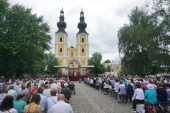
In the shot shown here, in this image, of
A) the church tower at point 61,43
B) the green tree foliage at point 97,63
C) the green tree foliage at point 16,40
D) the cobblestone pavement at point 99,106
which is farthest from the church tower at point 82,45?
the cobblestone pavement at point 99,106

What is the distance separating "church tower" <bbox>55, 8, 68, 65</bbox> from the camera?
199 ft

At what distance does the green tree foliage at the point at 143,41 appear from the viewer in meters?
16.2

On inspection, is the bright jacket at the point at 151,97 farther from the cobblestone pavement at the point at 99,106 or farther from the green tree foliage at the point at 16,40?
the green tree foliage at the point at 16,40

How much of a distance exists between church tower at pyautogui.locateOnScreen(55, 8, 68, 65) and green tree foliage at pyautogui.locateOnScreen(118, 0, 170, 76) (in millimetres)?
39570

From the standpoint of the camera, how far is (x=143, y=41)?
1812 centimetres

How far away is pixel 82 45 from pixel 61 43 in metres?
8.75

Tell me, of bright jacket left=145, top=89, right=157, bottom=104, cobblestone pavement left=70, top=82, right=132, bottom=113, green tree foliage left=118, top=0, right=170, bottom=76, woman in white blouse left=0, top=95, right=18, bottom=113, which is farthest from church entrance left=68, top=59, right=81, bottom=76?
woman in white blouse left=0, top=95, right=18, bottom=113

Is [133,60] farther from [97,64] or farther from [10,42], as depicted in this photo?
[97,64]

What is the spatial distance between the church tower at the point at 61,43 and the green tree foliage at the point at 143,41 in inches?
1558

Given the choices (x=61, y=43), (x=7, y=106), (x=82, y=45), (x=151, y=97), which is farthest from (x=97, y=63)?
(x=7, y=106)

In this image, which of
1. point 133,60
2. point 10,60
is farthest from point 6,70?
point 133,60

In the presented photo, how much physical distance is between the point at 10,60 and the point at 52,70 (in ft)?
101

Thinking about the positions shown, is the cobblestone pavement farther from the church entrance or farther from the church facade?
the church facade

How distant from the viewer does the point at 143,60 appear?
2238 cm
